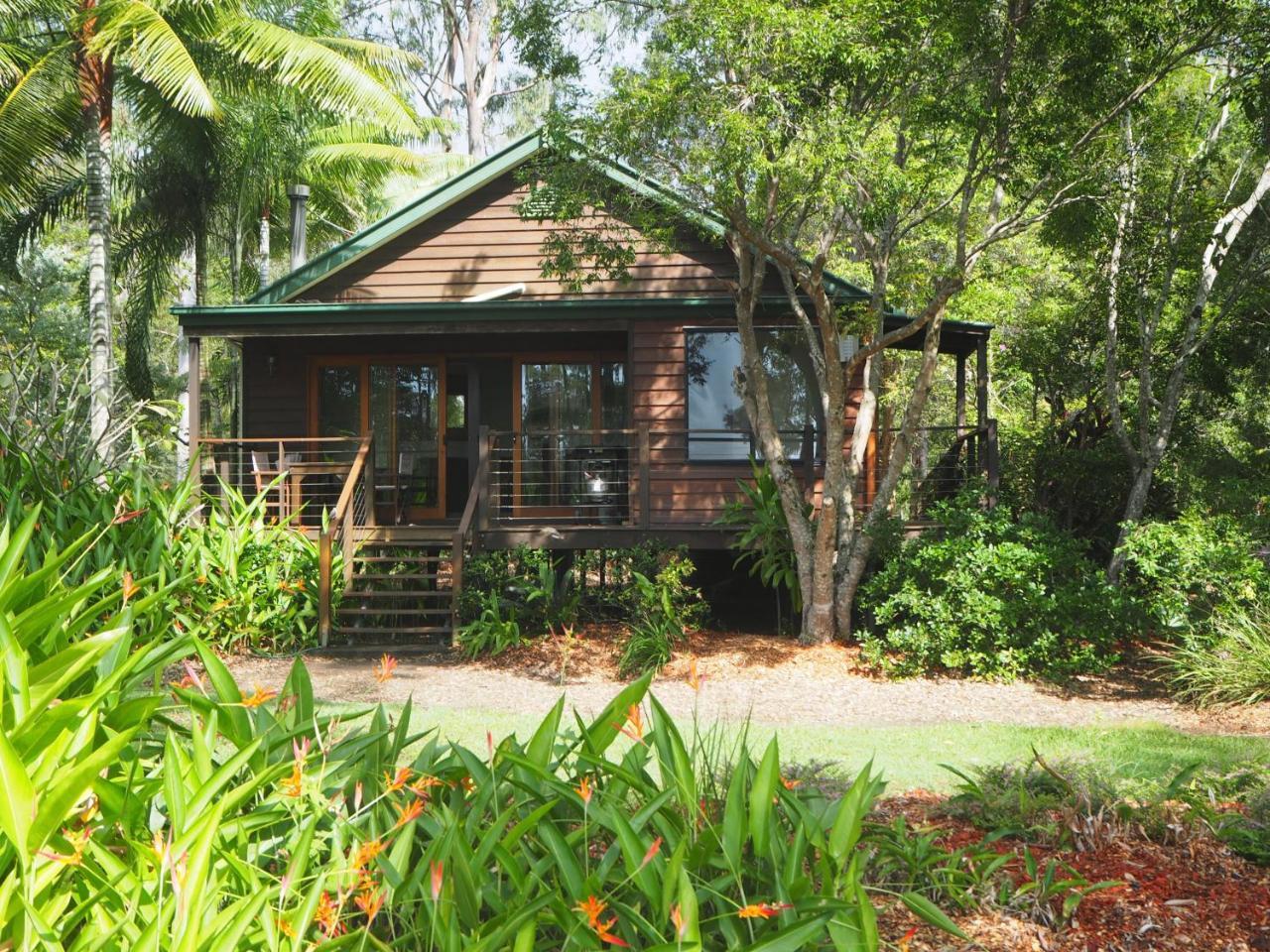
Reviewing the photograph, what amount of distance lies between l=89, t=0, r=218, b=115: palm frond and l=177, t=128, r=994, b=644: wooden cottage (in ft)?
9.96

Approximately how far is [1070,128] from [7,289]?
26538 millimetres

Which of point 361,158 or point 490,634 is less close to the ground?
point 361,158

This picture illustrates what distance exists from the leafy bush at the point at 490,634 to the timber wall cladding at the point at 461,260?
17.4 ft

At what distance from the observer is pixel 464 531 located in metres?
12.1

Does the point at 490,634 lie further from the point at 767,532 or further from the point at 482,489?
the point at 767,532

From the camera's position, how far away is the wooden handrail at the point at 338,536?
1168 cm

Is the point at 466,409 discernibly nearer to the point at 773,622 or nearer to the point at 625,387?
the point at 625,387

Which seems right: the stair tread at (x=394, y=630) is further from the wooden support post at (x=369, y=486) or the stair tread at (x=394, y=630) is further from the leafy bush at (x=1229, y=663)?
the leafy bush at (x=1229, y=663)

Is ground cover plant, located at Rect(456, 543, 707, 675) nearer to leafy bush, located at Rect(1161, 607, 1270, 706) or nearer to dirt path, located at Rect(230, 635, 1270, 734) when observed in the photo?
dirt path, located at Rect(230, 635, 1270, 734)

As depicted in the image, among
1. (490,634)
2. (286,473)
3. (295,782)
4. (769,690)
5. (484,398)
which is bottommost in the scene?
(769,690)

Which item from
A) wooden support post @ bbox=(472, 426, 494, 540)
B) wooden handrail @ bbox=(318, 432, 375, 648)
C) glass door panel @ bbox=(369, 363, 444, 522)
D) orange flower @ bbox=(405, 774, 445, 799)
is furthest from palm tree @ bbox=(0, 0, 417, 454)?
orange flower @ bbox=(405, 774, 445, 799)

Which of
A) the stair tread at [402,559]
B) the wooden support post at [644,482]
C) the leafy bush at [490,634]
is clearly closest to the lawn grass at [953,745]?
the leafy bush at [490,634]

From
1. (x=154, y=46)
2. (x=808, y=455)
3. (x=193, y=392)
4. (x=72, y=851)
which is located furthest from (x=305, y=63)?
(x=72, y=851)

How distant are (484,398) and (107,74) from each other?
8.15m
